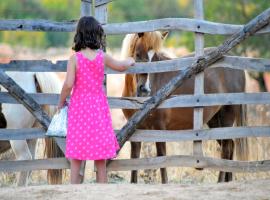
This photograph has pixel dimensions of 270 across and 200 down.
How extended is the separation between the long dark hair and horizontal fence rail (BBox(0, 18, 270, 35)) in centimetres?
92

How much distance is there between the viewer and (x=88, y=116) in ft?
19.2

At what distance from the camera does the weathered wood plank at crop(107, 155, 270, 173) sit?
264 inches

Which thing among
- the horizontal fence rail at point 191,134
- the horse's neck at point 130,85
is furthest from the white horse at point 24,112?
the horse's neck at point 130,85

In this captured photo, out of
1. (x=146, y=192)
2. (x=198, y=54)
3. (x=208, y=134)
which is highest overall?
(x=198, y=54)

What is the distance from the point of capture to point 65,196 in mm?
5113

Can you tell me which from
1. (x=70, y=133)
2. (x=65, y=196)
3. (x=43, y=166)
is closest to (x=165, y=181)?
(x=43, y=166)

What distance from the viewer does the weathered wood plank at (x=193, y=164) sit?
22.0 feet

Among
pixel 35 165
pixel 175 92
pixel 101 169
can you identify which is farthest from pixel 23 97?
pixel 175 92

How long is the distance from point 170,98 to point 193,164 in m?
0.71

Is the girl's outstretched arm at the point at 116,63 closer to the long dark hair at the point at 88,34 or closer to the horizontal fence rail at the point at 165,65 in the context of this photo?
the long dark hair at the point at 88,34

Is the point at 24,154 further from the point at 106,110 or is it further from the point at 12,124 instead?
the point at 106,110

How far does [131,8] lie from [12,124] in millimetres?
47383

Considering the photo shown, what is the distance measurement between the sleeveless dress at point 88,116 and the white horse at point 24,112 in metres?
1.57

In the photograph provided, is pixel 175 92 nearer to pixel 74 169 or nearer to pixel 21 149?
pixel 21 149
